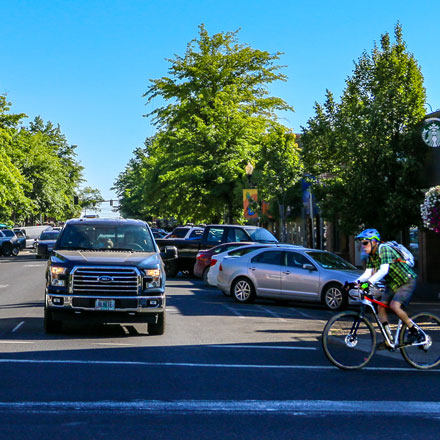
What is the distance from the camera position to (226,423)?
7156 mm

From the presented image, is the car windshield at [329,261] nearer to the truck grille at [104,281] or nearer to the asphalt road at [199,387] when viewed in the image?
the asphalt road at [199,387]

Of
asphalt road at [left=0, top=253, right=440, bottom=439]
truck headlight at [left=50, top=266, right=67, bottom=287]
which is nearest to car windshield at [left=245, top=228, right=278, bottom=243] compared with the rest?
asphalt road at [left=0, top=253, right=440, bottom=439]

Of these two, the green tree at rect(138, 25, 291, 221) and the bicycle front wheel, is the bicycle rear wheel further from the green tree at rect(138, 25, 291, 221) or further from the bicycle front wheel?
the green tree at rect(138, 25, 291, 221)

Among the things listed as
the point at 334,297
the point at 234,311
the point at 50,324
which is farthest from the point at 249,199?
the point at 50,324

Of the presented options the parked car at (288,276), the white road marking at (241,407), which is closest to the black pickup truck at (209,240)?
the parked car at (288,276)

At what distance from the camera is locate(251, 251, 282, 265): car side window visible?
21375mm

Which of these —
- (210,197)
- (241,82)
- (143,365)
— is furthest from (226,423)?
(241,82)

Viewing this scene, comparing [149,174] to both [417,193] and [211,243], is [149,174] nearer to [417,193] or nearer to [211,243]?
[211,243]

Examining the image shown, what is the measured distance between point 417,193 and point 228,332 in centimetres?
1024

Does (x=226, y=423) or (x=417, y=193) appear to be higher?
(x=417, y=193)

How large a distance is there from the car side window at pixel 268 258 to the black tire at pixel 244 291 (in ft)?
1.91

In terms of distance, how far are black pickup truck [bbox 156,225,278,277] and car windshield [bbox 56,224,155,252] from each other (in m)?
13.0

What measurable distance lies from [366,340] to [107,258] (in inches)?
188

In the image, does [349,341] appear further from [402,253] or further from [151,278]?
[151,278]
